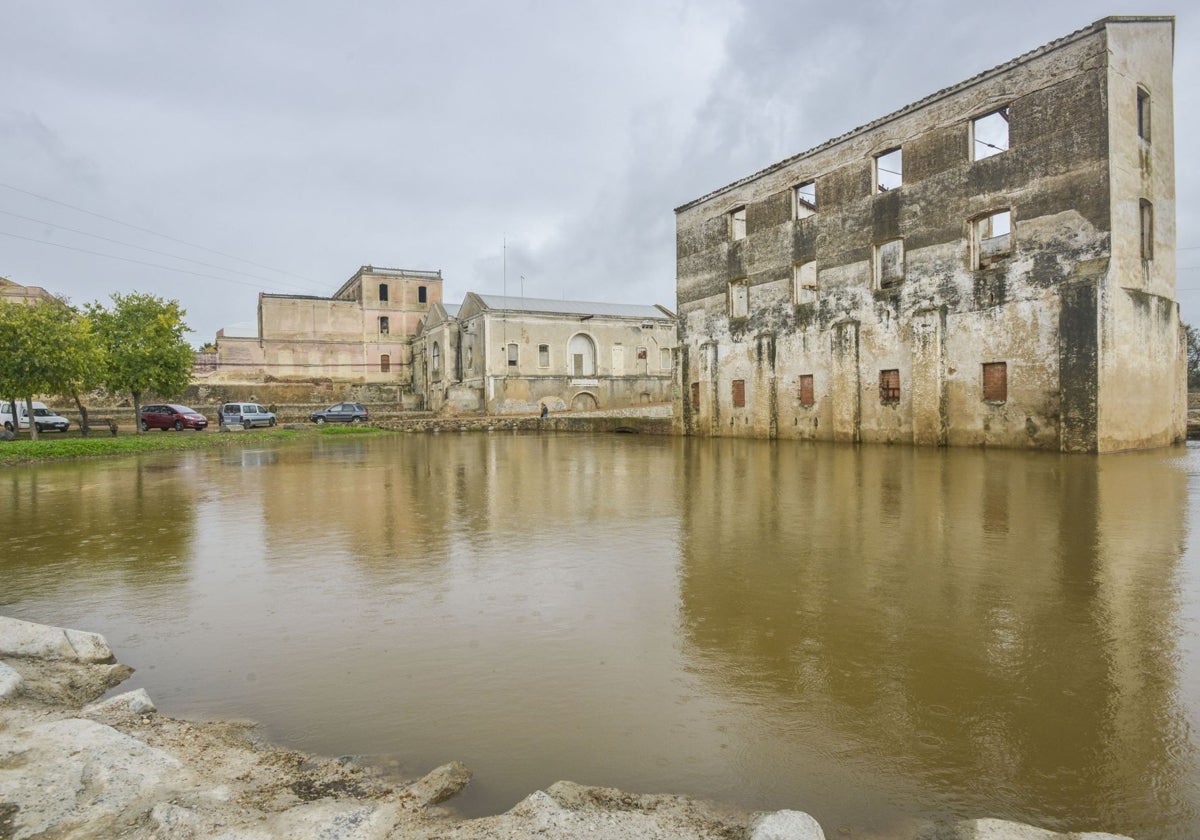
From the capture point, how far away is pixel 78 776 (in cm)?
275

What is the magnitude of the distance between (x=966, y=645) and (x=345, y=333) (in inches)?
2150

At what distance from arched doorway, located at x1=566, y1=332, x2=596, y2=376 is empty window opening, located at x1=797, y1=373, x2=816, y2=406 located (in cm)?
2219

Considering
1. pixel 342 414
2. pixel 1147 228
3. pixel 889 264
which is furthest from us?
pixel 342 414

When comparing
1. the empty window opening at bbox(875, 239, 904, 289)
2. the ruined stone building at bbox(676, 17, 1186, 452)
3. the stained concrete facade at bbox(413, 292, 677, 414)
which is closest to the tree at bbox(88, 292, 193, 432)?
the stained concrete facade at bbox(413, 292, 677, 414)

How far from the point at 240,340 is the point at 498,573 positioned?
50.8 metres

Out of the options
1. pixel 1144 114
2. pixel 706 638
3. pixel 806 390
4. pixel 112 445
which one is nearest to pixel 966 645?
pixel 706 638

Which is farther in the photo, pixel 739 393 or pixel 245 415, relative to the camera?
pixel 245 415

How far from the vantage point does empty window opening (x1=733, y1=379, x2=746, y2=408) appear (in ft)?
90.7

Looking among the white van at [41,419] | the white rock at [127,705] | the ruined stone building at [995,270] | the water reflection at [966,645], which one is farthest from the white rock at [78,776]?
the white van at [41,419]

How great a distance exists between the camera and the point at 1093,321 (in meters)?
16.4

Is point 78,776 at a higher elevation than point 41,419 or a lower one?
lower

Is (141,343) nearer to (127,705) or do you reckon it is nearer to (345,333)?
(345,333)

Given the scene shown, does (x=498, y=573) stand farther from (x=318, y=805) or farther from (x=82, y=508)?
(x=82, y=508)

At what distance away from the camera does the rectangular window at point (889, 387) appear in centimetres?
2166
